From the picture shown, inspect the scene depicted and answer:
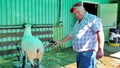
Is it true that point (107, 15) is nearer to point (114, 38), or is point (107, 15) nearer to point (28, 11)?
point (114, 38)

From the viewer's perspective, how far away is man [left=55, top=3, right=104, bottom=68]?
10.5 ft

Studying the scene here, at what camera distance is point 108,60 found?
7227 millimetres

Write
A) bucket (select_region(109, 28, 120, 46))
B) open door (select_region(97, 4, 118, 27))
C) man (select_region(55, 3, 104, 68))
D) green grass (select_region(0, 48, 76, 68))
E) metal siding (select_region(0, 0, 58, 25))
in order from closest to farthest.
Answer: man (select_region(55, 3, 104, 68)) → green grass (select_region(0, 48, 76, 68)) → metal siding (select_region(0, 0, 58, 25)) → bucket (select_region(109, 28, 120, 46)) → open door (select_region(97, 4, 118, 27))

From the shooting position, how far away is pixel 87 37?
3262 mm

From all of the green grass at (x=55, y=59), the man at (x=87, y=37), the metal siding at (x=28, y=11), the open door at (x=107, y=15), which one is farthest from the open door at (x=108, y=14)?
the man at (x=87, y=37)

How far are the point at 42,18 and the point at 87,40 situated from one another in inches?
181

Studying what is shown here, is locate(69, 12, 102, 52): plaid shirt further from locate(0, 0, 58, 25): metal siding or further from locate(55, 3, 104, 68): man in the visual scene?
locate(0, 0, 58, 25): metal siding

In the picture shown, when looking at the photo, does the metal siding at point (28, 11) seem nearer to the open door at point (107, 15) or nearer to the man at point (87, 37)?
the open door at point (107, 15)

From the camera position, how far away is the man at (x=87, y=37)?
3188 mm

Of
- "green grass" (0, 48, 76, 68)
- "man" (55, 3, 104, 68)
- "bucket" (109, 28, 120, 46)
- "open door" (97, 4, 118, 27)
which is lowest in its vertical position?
"green grass" (0, 48, 76, 68)

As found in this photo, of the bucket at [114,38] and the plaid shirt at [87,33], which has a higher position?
the plaid shirt at [87,33]

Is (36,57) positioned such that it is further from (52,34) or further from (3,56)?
(52,34)

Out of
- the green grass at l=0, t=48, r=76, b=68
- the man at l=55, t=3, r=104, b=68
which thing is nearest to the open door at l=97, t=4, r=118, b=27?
the green grass at l=0, t=48, r=76, b=68

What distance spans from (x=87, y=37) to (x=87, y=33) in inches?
2.4
